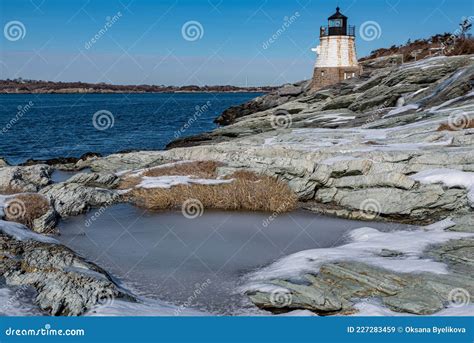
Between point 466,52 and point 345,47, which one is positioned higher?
point 345,47

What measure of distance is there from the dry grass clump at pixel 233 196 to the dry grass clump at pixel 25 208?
4.06 metres

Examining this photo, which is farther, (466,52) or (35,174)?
(466,52)

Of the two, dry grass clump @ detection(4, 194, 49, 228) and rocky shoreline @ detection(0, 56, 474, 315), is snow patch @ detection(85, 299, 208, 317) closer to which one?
rocky shoreline @ detection(0, 56, 474, 315)

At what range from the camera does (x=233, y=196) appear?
2069 centimetres

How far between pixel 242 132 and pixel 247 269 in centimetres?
2711

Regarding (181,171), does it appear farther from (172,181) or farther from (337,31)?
(337,31)

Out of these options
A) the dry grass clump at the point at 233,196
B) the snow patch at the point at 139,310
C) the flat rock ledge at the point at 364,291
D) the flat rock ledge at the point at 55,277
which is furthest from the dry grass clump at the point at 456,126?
the flat rock ledge at the point at 55,277

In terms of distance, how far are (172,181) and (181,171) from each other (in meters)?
A: 1.56

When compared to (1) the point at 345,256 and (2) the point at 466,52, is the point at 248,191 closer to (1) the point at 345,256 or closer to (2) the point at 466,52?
(1) the point at 345,256

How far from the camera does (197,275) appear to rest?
12867 millimetres

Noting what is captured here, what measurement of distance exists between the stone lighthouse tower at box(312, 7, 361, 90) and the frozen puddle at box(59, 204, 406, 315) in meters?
44.4
